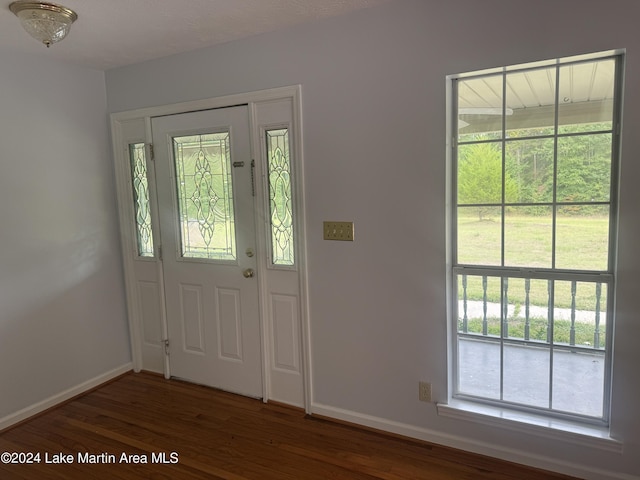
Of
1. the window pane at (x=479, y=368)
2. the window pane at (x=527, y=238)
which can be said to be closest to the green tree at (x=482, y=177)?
the window pane at (x=527, y=238)

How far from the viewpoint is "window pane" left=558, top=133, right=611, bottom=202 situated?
Result: 1.87 metres

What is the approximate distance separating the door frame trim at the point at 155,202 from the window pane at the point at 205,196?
225 millimetres

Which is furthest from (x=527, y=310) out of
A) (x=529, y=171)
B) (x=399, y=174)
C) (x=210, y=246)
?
(x=210, y=246)

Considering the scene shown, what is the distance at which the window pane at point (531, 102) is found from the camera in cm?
195

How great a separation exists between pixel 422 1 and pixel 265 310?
1952 millimetres

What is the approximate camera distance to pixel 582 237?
6.33 feet

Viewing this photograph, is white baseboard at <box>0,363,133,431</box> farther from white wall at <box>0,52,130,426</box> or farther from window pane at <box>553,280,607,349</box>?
window pane at <box>553,280,607,349</box>

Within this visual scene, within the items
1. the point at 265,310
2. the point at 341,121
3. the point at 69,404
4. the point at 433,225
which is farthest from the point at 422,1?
the point at 69,404

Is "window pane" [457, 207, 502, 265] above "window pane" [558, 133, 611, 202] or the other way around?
the other way around

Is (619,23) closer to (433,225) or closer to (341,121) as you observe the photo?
(433,225)

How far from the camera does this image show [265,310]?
2709mm

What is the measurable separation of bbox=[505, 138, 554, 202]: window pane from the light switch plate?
0.83 m

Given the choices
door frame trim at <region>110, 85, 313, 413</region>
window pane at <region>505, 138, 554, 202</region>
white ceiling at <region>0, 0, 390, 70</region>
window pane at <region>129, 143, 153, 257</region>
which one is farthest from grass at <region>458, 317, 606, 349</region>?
window pane at <region>129, 143, 153, 257</region>

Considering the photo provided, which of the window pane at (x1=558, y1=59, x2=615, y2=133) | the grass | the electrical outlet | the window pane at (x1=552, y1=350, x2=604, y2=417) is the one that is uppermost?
the window pane at (x1=558, y1=59, x2=615, y2=133)
